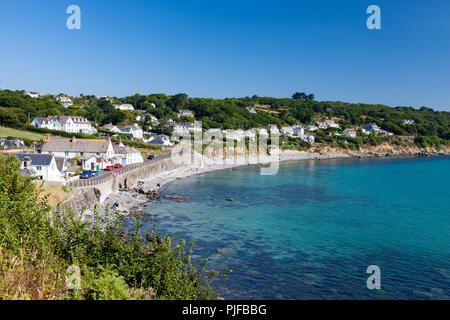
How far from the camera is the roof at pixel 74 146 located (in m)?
56.4

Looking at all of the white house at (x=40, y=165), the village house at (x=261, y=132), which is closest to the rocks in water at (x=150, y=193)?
the white house at (x=40, y=165)

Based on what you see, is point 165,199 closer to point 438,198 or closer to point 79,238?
point 79,238

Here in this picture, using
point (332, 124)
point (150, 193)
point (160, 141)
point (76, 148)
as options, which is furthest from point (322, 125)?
point (150, 193)

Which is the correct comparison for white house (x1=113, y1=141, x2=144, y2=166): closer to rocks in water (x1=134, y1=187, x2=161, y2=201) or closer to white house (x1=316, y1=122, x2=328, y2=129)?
rocks in water (x1=134, y1=187, x2=161, y2=201)

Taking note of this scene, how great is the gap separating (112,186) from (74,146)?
1782 cm

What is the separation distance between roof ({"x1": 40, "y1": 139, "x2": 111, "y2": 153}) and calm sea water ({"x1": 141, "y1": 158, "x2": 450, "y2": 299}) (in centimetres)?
1316

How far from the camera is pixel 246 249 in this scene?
2747cm

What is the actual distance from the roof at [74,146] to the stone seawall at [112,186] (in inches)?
286

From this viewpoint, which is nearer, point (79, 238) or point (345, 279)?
point (79, 238)

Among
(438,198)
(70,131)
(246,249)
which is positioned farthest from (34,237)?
(70,131)

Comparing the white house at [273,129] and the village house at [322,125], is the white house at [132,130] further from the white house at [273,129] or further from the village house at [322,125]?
the village house at [322,125]

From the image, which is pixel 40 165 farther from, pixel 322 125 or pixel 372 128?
pixel 372 128

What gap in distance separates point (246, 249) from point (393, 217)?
72.5 feet

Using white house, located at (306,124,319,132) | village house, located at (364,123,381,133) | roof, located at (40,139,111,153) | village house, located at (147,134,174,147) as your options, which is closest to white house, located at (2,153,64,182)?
roof, located at (40,139,111,153)
